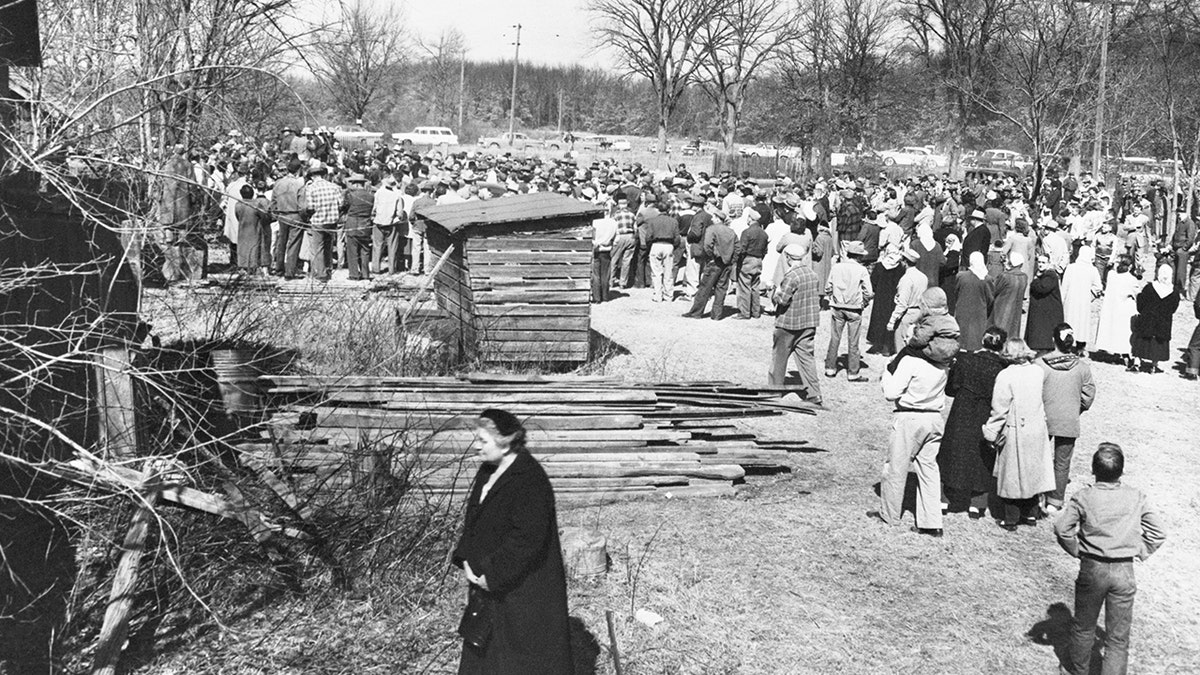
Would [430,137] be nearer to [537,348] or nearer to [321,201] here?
[321,201]

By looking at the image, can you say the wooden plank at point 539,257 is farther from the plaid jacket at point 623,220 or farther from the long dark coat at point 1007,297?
the plaid jacket at point 623,220

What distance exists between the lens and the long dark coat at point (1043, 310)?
46.6 ft

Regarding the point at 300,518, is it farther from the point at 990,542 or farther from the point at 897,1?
the point at 897,1

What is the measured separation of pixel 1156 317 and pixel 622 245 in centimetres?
865

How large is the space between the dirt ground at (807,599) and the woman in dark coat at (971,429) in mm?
292

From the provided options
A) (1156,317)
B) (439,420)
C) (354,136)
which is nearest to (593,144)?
(354,136)

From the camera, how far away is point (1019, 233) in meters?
17.3

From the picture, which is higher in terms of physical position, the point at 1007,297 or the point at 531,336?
the point at 1007,297

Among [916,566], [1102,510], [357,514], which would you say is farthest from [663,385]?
[1102,510]

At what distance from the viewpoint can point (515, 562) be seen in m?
5.15

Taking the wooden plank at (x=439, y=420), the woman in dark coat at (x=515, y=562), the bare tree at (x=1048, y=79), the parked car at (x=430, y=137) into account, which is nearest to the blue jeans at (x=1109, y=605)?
the woman in dark coat at (x=515, y=562)

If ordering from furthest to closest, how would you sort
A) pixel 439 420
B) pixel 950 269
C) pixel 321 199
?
1. pixel 321 199
2. pixel 950 269
3. pixel 439 420

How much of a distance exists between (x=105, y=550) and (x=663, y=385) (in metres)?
5.65

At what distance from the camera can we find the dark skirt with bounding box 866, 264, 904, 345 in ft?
50.1
